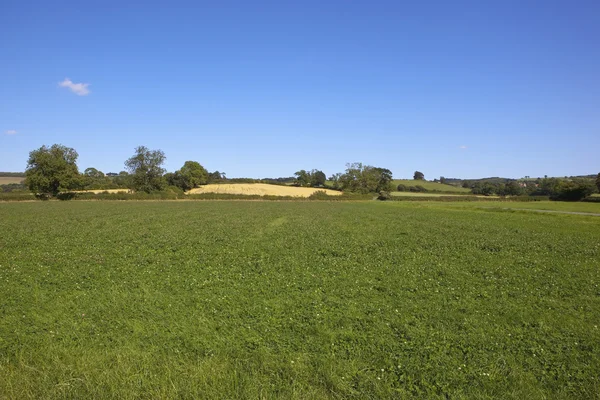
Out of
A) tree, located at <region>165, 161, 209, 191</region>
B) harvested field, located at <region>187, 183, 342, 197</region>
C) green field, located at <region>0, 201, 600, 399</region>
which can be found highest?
tree, located at <region>165, 161, 209, 191</region>

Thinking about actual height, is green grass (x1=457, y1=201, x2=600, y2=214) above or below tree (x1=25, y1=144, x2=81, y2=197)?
below

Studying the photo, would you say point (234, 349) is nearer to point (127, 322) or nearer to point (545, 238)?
point (127, 322)

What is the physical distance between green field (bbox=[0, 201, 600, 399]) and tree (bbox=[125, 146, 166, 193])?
83.7 m

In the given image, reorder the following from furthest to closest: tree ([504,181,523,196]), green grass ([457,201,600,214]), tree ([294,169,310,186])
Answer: tree ([294,169,310,186]) < tree ([504,181,523,196]) < green grass ([457,201,600,214])

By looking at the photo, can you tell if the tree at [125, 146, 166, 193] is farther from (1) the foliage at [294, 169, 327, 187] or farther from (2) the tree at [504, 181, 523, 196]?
(2) the tree at [504, 181, 523, 196]

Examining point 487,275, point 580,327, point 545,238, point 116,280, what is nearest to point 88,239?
point 116,280

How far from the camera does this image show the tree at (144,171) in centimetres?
9531

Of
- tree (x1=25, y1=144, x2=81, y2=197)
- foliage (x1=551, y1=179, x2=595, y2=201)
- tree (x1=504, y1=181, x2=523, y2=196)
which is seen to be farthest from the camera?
tree (x1=504, y1=181, x2=523, y2=196)

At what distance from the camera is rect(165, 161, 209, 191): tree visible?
110 meters

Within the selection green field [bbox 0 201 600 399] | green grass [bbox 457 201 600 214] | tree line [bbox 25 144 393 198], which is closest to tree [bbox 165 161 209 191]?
tree line [bbox 25 144 393 198]

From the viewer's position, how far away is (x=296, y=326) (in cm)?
871

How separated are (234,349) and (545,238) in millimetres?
26164

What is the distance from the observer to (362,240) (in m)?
22.6

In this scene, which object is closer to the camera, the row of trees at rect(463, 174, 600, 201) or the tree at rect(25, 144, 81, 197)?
the tree at rect(25, 144, 81, 197)
